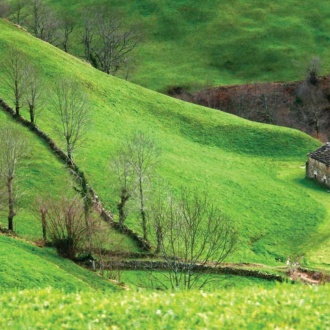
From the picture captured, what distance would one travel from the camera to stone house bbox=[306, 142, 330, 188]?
87250 mm

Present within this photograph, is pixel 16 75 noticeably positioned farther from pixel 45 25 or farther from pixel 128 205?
pixel 45 25

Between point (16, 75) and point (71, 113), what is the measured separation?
9466mm

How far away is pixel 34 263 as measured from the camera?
148ft

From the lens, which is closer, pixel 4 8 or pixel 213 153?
pixel 213 153

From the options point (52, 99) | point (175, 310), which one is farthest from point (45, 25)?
point (175, 310)

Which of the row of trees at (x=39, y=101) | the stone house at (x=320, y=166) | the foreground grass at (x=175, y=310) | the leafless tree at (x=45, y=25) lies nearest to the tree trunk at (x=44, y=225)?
the row of trees at (x=39, y=101)

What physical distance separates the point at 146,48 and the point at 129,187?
90181 millimetres

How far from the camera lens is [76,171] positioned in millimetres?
68688

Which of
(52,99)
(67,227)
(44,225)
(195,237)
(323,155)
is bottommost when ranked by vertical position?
(44,225)

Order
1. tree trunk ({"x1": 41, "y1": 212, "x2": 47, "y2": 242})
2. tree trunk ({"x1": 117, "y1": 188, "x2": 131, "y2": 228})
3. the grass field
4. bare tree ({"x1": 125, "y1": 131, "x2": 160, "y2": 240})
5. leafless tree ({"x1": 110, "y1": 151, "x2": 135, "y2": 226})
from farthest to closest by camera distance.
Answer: bare tree ({"x1": 125, "y1": 131, "x2": 160, "y2": 240}) → leafless tree ({"x1": 110, "y1": 151, "x2": 135, "y2": 226}) → tree trunk ({"x1": 117, "y1": 188, "x2": 131, "y2": 228}) → tree trunk ({"x1": 41, "y1": 212, "x2": 47, "y2": 242}) → the grass field

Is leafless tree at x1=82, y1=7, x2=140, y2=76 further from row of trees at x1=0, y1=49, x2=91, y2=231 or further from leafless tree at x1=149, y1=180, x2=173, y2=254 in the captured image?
leafless tree at x1=149, y1=180, x2=173, y2=254

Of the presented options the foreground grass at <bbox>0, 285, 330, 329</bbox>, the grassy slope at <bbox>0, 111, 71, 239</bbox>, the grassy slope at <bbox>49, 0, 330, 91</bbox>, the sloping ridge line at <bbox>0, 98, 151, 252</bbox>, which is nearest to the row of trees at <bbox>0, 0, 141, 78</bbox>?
the grassy slope at <bbox>49, 0, 330, 91</bbox>

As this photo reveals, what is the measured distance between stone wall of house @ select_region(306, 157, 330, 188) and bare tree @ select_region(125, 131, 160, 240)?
2350 cm

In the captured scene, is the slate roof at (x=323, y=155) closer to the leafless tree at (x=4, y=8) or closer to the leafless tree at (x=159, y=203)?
the leafless tree at (x=159, y=203)
